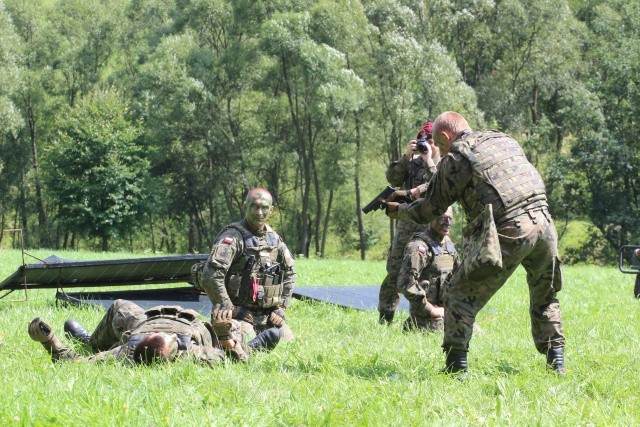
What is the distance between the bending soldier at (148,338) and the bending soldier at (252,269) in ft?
5.15

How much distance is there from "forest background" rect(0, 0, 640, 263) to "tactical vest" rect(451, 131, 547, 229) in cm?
3787

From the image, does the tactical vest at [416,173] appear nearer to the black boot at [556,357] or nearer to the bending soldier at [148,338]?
the bending soldier at [148,338]

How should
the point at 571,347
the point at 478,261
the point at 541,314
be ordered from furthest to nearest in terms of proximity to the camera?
the point at 571,347, the point at 541,314, the point at 478,261

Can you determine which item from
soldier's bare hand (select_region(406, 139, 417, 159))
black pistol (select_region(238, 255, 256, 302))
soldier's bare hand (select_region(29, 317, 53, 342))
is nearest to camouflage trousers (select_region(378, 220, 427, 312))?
soldier's bare hand (select_region(406, 139, 417, 159))

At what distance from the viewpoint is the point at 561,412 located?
5602 millimetres

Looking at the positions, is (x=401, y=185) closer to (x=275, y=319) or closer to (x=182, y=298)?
(x=275, y=319)

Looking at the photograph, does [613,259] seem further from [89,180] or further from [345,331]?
[345,331]

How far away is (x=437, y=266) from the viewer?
10.4 metres

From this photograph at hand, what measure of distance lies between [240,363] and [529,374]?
2.14m

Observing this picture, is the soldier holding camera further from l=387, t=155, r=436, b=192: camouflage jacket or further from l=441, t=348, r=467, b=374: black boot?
l=441, t=348, r=467, b=374: black boot

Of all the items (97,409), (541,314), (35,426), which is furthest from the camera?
(541,314)

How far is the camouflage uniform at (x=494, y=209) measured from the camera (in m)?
6.76

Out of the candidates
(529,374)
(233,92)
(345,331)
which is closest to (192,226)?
(233,92)

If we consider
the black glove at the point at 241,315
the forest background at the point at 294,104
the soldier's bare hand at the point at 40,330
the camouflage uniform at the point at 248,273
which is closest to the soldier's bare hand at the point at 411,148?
the camouflage uniform at the point at 248,273
